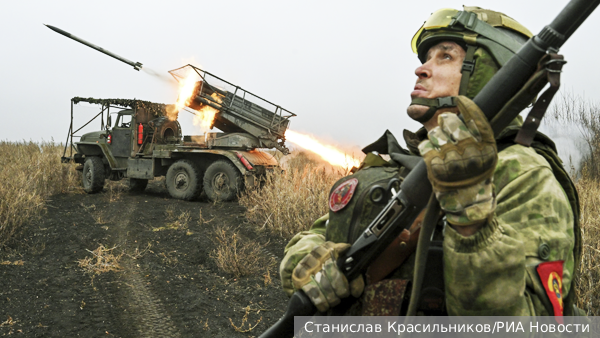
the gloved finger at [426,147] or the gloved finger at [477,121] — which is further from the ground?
the gloved finger at [477,121]

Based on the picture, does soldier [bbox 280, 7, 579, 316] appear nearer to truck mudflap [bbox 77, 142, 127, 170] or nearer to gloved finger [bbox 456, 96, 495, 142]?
gloved finger [bbox 456, 96, 495, 142]

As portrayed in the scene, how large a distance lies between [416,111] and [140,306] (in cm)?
374

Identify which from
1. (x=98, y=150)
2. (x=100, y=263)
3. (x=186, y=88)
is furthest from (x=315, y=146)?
(x=100, y=263)

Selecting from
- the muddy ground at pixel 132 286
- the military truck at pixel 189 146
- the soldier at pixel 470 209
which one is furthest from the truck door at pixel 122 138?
the soldier at pixel 470 209

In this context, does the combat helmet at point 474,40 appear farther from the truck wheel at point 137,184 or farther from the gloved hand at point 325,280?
the truck wheel at point 137,184

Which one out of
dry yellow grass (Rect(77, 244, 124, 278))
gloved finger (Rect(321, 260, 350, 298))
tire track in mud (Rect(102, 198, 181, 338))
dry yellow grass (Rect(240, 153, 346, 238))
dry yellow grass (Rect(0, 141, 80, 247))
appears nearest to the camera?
gloved finger (Rect(321, 260, 350, 298))

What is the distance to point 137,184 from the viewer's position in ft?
42.8

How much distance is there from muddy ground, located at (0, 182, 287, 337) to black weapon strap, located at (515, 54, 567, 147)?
3378 mm

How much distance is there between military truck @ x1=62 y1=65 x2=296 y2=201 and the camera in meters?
10.8

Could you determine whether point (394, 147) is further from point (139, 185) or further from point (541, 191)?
point (139, 185)

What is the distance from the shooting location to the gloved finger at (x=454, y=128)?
1.13 meters

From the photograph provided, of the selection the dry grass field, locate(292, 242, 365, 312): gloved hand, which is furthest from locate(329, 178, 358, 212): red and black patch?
the dry grass field

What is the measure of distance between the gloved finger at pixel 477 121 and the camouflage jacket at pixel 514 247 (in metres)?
0.24

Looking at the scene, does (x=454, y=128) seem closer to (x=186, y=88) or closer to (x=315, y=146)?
(x=315, y=146)
